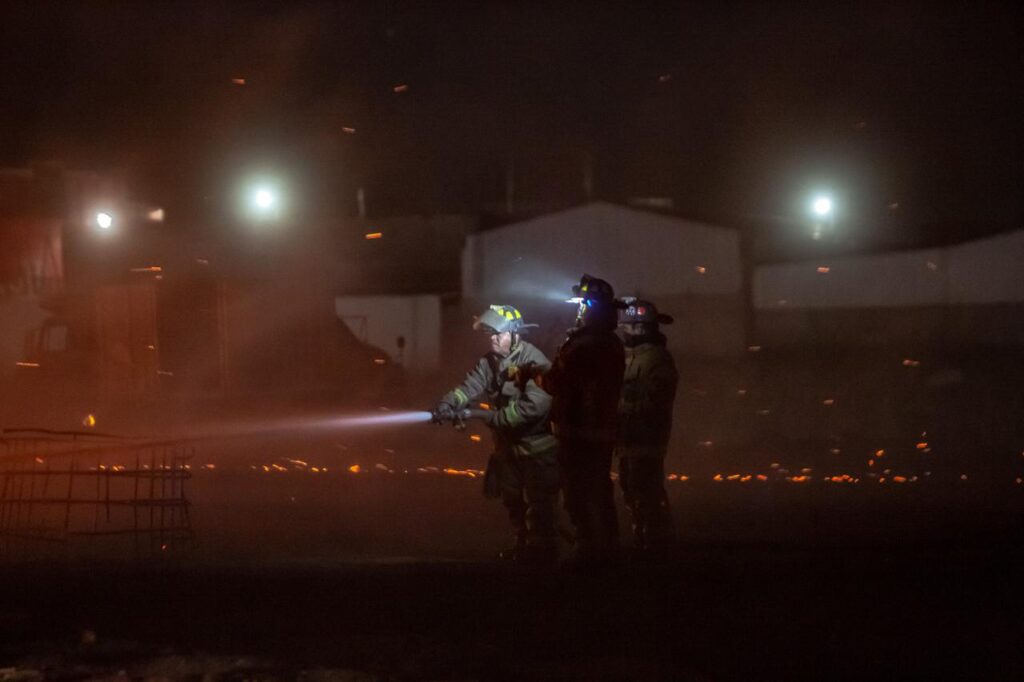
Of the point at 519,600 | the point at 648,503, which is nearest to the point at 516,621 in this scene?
the point at 519,600

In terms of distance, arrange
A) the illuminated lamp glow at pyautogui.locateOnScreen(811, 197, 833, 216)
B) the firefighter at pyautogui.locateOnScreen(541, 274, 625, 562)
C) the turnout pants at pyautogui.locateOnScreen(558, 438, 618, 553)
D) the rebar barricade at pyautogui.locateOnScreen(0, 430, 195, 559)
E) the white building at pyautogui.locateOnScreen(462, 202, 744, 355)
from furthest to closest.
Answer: the illuminated lamp glow at pyautogui.locateOnScreen(811, 197, 833, 216) < the white building at pyautogui.locateOnScreen(462, 202, 744, 355) < the rebar barricade at pyautogui.locateOnScreen(0, 430, 195, 559) < the turnout pants at pyautogui.locateOnScreen(558, 438, 618, 553) < the firefighter at pyautogui.locateOnScreen(541, 274, 625, 562)

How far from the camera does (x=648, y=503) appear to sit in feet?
28.9

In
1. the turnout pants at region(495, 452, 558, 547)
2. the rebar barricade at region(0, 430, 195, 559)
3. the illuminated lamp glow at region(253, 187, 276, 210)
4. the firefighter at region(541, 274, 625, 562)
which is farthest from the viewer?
the illuminated lamp glow at region(253, 187, 276, 210)

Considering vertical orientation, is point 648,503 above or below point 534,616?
above

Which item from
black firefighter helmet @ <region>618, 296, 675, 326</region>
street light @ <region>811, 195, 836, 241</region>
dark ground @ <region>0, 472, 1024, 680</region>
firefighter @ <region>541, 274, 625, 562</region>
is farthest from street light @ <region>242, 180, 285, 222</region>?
firefighter @ <region>541, 274, 625, 562</region>

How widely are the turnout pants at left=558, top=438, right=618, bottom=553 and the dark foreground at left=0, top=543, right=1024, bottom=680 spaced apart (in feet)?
0.87

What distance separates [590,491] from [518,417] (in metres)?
0.77

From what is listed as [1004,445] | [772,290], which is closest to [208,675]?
[1004,445]

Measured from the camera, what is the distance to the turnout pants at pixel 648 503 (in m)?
8.80

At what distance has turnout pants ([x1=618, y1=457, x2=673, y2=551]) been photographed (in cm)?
880

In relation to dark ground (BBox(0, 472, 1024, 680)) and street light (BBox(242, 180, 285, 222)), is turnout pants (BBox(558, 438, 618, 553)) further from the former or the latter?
street light (BBox(242, 180, 285, 222))

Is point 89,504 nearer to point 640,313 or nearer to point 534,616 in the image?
point 640,313

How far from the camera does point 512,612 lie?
684 cm

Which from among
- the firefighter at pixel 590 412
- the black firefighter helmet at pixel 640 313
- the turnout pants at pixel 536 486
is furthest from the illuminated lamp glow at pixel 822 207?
the firefighter at pixel 590 412
